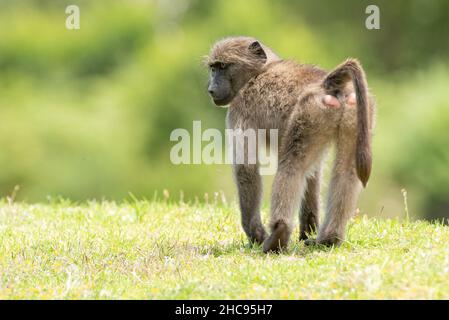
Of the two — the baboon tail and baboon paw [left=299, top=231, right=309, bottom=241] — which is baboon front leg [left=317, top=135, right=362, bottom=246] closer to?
the baboon tail

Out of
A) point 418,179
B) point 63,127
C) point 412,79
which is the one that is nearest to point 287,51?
point 412,79

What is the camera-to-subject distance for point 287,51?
36875 millimetres

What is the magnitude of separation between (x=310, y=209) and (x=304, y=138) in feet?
3.56

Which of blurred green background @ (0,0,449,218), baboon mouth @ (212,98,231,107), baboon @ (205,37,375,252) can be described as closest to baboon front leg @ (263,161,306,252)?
baboon @ (205,37,375,252)

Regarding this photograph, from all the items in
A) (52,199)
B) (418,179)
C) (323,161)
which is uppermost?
(323,161)

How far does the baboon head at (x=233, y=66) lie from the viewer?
8.97m

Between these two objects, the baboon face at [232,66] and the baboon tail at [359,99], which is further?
the baboon face at [232,66]

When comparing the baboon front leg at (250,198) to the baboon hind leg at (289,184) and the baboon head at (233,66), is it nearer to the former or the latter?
the baboon hind leg at (289,184)

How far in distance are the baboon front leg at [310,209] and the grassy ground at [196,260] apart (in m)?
0.25

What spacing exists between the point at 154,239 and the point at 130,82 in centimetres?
2965

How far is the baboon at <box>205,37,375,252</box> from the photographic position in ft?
26.2

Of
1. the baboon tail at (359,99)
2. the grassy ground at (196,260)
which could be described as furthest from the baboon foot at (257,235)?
the baboon tail at (359,99)

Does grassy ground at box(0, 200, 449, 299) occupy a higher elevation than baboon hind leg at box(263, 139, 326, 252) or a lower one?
lower
